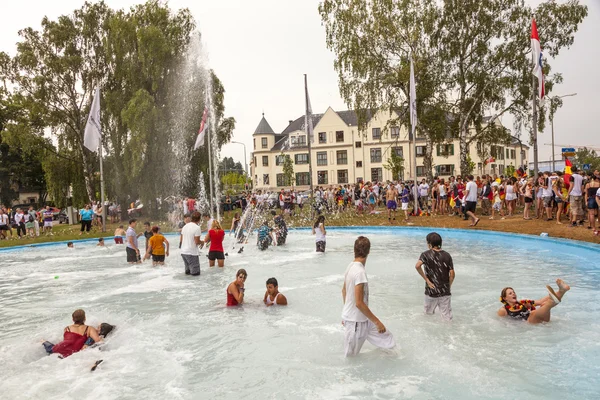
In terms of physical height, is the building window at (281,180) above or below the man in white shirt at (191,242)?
above

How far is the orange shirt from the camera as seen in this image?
1443cm

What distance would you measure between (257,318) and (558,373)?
5.14m

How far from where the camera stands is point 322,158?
7644 centimetres

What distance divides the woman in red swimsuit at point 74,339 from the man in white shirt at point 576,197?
16.4 metres

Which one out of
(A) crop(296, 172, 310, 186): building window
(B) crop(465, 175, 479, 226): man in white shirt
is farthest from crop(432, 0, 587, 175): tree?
(A) crop(296, 172, 310, 186): building window

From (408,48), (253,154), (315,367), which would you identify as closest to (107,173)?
(408,48)

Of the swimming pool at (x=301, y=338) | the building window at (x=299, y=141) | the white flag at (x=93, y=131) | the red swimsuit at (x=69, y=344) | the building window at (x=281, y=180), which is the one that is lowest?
the swimming pool at (x=301, y=338)

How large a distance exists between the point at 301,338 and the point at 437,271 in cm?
248

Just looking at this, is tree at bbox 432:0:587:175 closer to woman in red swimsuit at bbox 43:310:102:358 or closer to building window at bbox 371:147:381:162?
woman in red swimsuit at bbox 43:310:102:358

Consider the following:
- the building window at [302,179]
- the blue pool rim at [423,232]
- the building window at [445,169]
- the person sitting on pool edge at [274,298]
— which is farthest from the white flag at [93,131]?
the building window at [445,169]

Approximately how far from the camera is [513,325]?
773 centimetres

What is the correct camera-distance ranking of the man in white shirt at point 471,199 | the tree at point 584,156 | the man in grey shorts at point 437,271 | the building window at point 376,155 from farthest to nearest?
the tree at point 584,156, the building window at point 376,155, the man in white shirt at point 471,199, the man in grey shorts at point 437,271

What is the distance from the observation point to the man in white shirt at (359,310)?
5.70 m

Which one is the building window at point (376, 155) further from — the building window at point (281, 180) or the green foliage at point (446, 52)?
the green foliage at point (446, 52)
